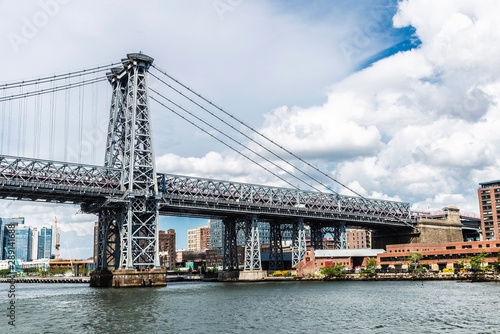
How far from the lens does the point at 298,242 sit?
153 meters

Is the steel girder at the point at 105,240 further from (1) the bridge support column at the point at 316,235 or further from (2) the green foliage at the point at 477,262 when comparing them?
(2) the green foliage at the point at 477,262

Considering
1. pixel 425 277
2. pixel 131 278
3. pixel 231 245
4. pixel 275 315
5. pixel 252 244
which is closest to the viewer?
pixel 275 315

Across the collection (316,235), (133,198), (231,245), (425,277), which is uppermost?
(133,198)

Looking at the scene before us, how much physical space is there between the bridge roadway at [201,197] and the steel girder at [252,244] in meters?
3.95

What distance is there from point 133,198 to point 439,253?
9280 centimetres

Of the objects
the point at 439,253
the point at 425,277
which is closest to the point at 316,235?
the point at 439,253

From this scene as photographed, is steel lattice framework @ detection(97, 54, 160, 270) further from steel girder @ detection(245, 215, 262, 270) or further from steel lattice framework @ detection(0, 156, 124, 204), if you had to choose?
steel girder @ detection(245, 215, 262, 270)

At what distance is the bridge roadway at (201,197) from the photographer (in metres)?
98.4

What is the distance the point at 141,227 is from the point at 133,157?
15377 mm

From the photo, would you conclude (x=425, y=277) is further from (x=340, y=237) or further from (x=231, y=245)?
(x=231, y=245)

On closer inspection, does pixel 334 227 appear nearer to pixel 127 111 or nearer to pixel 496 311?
pixel 127 111

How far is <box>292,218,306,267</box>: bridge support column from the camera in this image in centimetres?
15127

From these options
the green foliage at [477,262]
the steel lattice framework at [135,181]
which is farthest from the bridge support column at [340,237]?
the steel lattice framework at [135,181]

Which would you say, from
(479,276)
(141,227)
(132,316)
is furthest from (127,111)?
(479,276)
